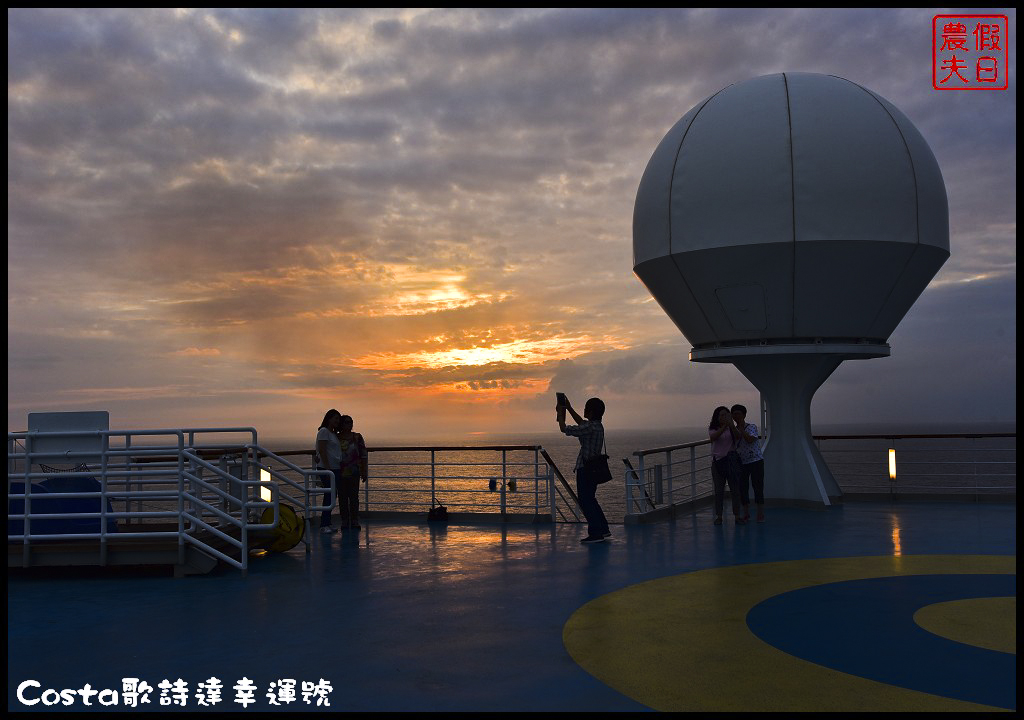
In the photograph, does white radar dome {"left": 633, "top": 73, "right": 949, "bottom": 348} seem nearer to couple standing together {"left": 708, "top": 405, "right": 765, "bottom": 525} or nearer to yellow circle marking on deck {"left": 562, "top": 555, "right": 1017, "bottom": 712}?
couple standing together {"left": 708, "top": 405, "right": 765, "bottom": 525}

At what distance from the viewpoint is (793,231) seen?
42.3ft

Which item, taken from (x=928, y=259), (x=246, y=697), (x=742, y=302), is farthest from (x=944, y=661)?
(x=928, y=259)

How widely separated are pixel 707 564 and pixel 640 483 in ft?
10.8

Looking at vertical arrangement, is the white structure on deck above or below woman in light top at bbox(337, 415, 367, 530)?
above

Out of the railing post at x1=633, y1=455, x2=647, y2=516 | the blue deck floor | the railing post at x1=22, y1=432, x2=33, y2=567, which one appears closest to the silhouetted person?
the railing post at x1=633, y1=455, x2=647, y2=516

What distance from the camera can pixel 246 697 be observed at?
198 inches

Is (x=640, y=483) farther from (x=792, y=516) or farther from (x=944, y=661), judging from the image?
(x=944, y=661)

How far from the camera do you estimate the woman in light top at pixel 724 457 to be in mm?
12164

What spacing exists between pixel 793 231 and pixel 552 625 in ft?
27.7

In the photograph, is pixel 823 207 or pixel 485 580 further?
pixel 823 207

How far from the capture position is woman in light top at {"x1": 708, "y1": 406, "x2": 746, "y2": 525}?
12.2 meters

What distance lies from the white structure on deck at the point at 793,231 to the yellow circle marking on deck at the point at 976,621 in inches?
270

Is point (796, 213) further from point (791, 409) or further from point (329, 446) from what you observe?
point (329, 446)

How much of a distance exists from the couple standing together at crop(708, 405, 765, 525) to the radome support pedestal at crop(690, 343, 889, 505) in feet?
6.85
